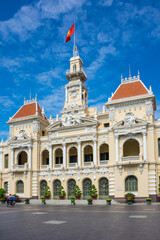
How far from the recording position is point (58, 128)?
47.5 m

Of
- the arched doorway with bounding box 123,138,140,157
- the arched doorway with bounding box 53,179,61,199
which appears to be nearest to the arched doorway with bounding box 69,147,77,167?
the arched doorway with bounding box 53,179,61,199

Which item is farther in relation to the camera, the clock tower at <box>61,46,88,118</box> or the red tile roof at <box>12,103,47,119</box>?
the red tile roof at <box>12,103,47,119</box>

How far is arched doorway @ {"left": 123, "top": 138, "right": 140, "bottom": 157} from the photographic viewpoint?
42688 millimetres

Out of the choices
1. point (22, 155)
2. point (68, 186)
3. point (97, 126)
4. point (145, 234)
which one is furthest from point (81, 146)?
point (145, 234)

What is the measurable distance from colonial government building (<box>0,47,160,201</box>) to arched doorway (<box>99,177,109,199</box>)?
16 cm

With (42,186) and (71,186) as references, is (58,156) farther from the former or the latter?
(71,186)

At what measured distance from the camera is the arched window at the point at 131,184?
39062 mm

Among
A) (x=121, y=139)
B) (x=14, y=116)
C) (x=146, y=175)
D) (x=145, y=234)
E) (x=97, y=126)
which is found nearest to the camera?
(x=145, y=234)

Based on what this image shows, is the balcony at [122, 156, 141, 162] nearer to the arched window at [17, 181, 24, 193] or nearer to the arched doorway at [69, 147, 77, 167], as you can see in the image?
the arched doorway at [69, 147, 77, 167]

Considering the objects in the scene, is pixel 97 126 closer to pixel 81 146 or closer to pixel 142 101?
pixel 81 146

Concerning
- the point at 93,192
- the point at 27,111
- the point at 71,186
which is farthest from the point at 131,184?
the point at 27,111

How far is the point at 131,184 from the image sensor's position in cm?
3934

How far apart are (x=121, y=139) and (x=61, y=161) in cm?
1397

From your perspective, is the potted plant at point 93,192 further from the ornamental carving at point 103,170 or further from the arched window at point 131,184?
the arched window at point 131,184
